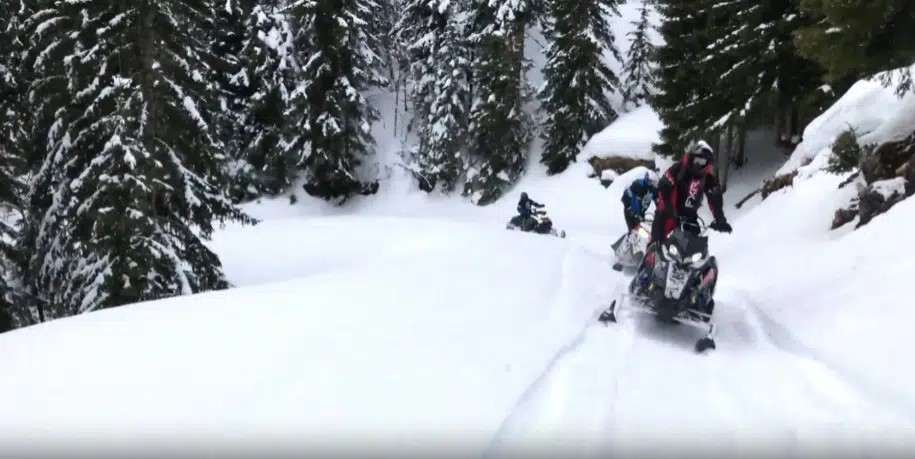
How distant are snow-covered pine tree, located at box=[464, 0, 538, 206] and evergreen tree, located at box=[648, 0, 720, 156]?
339 inches

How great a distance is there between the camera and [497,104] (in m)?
30.3

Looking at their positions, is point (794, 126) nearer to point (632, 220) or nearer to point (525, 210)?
point (525, 210)

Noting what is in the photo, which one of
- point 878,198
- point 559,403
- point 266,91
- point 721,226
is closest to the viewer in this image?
point 559,403

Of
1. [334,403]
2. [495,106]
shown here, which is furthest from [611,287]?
[495,106]

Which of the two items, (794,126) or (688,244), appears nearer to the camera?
(688,244)

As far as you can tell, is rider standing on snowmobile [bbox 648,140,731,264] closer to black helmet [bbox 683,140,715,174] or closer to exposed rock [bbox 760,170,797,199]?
black helmet [bbox 683,140,715,174]

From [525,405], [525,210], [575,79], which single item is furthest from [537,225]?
[525,405]

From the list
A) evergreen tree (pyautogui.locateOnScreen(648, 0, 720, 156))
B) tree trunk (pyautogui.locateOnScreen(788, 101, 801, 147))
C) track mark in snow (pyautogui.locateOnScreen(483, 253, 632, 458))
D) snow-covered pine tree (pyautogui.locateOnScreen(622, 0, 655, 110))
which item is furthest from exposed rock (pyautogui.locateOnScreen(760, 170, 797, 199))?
snow-covered pine tree (pyautogui.locateOnScreen(622, 0, 655, 110))

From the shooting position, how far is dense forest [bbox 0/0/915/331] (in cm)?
1119

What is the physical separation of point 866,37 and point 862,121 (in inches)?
132

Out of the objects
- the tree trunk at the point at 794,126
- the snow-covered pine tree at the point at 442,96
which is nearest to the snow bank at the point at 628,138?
the tree trunk at the point at 794,126

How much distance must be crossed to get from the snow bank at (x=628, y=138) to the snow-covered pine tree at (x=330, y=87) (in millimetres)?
11113

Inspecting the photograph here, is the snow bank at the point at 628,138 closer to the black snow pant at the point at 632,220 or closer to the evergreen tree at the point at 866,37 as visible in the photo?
the black snow pant at the point at 632,220

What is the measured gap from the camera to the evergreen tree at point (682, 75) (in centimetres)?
2117
